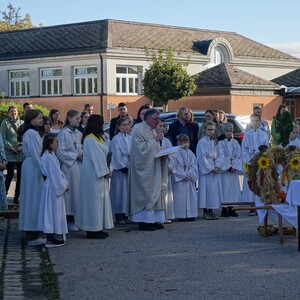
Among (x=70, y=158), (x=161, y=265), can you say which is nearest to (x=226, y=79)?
(x=70, y=158)

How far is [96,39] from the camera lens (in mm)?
50281

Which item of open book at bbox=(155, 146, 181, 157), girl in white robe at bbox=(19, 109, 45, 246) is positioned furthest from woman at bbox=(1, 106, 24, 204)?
girl in white robe at bbox=(19, 109, 45, 246)

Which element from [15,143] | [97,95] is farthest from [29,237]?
[97,95]

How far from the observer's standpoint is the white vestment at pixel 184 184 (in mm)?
14531

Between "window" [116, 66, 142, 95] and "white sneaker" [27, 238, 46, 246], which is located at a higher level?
"window" [116, 66, 142, 95]

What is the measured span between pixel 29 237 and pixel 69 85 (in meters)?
39.9

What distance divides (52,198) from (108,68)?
38.0m

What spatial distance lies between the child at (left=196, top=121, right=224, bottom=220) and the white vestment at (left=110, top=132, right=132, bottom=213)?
5.02 ft

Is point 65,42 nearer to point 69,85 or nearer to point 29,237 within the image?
point 69,85

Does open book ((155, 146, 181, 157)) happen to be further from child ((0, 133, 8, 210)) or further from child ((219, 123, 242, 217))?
child ((0, 133, 8, 210))

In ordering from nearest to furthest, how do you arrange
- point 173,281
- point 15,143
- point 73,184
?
point 173,281 → point 73,184 → point 15,143

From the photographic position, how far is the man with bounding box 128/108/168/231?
43.6 feet

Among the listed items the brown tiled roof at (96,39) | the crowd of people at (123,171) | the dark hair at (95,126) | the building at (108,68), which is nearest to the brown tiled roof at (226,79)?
the building at (108,68)

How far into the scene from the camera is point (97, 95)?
5050cm
